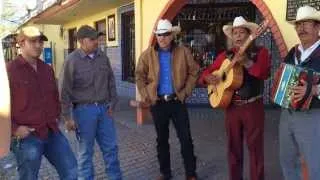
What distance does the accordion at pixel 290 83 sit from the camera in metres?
4.36

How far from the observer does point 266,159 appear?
7254 millimetres

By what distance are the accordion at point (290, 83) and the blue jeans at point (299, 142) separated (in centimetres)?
12

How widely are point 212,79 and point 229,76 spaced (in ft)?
1.00

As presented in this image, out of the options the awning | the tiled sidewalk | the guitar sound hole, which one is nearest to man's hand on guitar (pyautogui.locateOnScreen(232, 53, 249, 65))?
the guitar sound hole

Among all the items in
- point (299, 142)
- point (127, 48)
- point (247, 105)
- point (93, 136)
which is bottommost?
point (93, 136)

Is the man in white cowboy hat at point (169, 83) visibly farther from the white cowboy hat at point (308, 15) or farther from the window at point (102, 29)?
the window at point (102, 29)

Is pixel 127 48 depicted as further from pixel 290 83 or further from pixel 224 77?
pixel 290 83

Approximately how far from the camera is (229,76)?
17.5 ft

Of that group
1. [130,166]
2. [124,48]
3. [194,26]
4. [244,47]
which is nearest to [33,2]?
[124,48]

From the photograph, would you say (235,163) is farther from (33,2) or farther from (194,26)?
(33,2)

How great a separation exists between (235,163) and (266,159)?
177 centimetres

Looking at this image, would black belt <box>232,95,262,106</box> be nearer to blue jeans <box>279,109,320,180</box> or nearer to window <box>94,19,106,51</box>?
blue jeans <box>279,109,320,180</box>

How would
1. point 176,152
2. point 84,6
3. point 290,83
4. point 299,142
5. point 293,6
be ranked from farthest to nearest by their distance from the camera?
point 84,6 < point 176,152 < point 293,6 < point 299,142 < point 290,83

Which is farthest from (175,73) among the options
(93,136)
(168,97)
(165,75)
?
(93,136)
